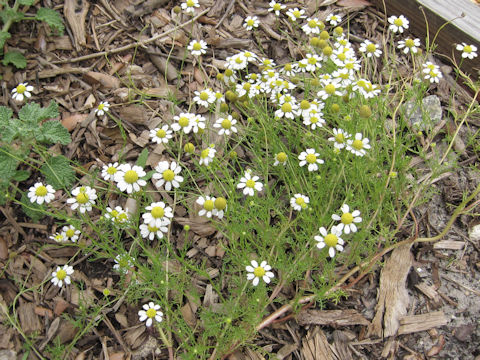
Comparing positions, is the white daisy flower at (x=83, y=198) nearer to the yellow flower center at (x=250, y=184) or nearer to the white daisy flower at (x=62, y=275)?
the white daisy flower at (x=62, y=275)

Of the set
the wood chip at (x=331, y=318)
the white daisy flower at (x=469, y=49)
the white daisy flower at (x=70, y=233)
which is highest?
the white daisy flower at (x=469, y=49)

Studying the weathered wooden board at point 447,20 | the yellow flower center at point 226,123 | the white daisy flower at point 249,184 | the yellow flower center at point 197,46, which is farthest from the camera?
the weathered wooden board at point 447,20

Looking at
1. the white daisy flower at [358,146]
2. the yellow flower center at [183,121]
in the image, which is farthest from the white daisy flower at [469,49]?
the yellow flower center at [183,121]

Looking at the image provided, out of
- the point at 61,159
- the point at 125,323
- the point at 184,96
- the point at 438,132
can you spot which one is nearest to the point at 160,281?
the point at 125,323

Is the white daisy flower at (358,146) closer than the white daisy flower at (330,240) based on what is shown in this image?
No

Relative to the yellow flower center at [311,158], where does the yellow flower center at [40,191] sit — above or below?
below

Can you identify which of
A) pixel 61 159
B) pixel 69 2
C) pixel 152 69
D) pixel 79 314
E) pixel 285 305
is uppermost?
pixel 69 2

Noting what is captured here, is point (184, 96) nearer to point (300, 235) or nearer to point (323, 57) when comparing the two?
point (323, 57)

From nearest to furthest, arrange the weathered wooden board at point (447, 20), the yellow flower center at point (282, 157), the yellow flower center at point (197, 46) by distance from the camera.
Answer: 1. the yellow flower center at point (282, 157)
2. the yellow flower center at point (197, 46)
3. the weathered wooden board at point (447, 20)
